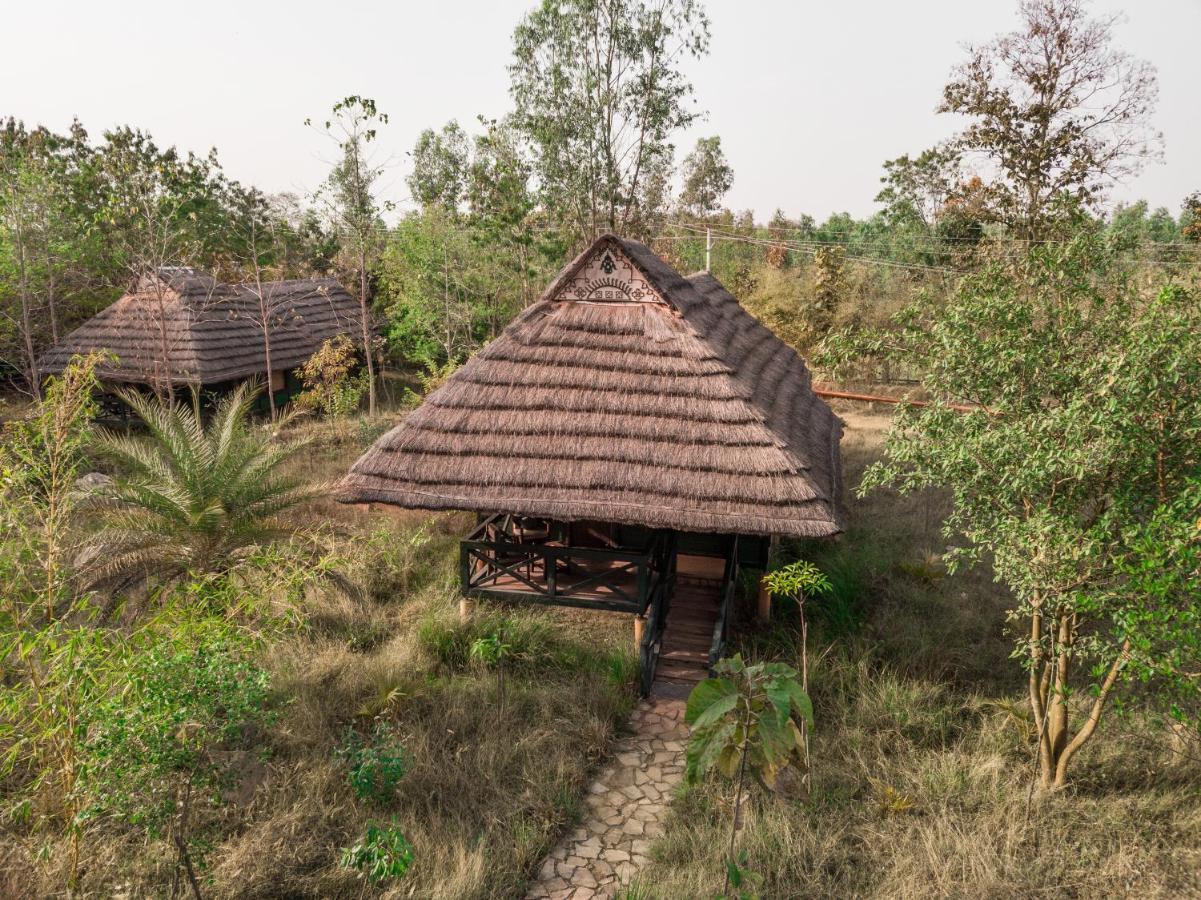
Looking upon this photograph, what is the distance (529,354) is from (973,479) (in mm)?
5383

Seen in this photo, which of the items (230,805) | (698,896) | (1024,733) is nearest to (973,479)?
(1024,733)

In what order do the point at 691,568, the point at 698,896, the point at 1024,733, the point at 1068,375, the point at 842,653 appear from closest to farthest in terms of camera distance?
the point at 698,896
the point at 1068,375
the point at 1024,733
the point at 842,653
the point at 691,568

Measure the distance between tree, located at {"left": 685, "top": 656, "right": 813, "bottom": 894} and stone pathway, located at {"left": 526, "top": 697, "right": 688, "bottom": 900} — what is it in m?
1.00

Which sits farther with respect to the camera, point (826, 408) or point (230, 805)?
point (826, 408)

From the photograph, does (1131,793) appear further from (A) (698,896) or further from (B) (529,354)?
(B) (529,354)

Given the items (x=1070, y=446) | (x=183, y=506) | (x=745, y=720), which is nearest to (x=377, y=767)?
(x=745, y=720)

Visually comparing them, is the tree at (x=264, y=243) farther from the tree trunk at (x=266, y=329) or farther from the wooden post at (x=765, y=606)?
the wooden post at (x=765, y=606)

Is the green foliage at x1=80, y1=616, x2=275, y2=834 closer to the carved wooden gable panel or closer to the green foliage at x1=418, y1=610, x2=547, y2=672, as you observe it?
the green foliage at x1=418, y1=610, x2=547, y2=672

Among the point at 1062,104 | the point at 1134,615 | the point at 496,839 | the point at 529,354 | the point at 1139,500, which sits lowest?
the point at 496,839

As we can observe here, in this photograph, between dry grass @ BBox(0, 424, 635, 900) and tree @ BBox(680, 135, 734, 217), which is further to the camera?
tree @ BBox(680, 135, 734, 217)

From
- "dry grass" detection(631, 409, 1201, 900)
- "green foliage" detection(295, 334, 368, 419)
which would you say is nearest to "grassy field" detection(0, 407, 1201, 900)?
"dry grass" detection(631, 409, 1201, 900)

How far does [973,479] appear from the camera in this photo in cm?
536

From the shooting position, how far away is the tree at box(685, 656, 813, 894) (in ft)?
14.5

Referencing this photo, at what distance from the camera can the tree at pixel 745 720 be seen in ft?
14.5
